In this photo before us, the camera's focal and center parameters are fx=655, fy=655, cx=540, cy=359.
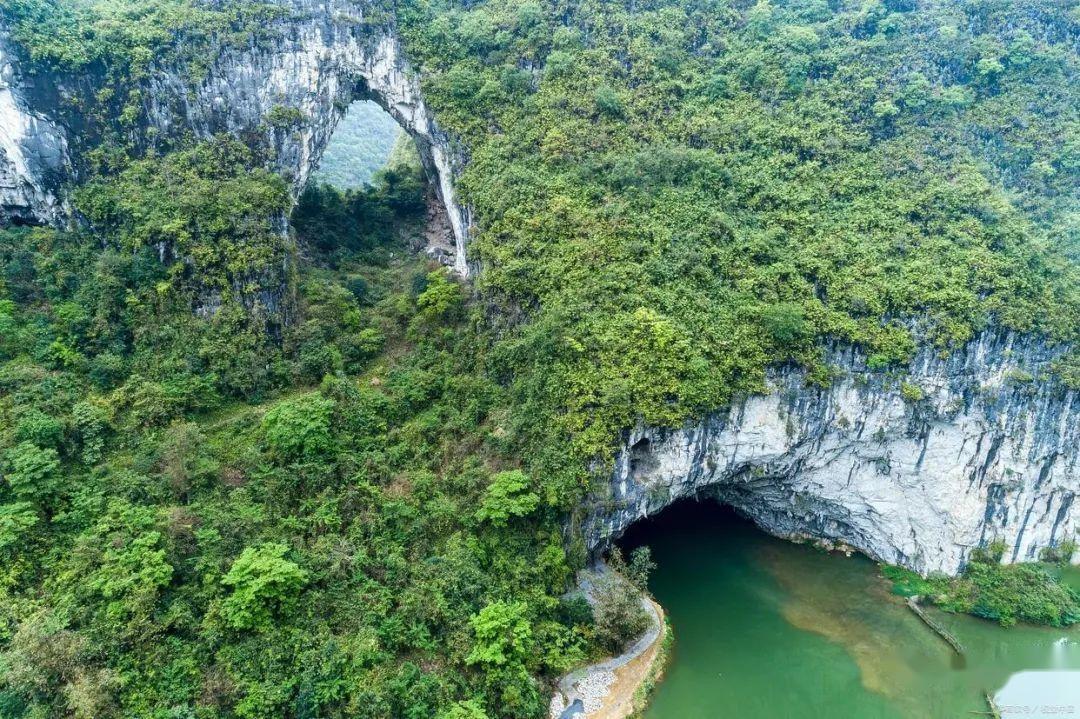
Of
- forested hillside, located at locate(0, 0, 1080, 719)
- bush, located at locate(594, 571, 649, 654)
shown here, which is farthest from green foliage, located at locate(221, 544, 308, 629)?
bush, located at locate(594, 571, 649, 654)

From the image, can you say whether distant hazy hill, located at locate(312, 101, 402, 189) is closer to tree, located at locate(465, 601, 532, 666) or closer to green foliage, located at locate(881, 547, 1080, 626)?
tree, located at locate(465, 601, 532, 666)

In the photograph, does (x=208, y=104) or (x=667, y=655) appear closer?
(x=667, y=655)

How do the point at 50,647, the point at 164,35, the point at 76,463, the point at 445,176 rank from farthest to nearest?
1. the point at 445,176
2. the point at 164,35
3. the point at 76,463
4. the point at 50,647

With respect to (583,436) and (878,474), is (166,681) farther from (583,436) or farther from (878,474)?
(878,474)

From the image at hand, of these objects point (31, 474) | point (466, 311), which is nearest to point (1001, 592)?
point (466, 311)

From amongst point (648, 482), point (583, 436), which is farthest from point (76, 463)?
point (648, 482)

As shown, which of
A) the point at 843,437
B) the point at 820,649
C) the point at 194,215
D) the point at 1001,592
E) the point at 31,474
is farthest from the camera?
the point at 194,215

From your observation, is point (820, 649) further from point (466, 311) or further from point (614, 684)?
point (466, 311)

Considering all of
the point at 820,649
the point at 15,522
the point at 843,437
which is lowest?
the point at 820,649
